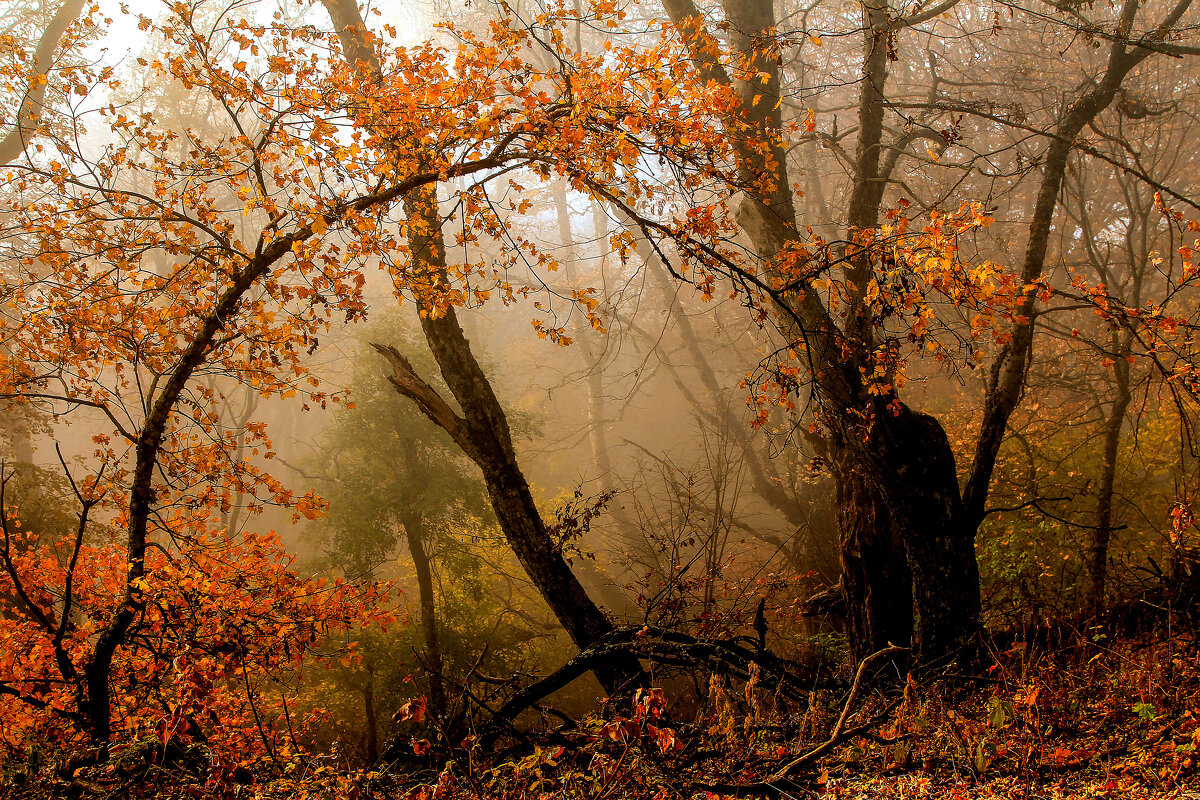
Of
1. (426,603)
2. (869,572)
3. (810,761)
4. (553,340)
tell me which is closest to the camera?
(810,761)

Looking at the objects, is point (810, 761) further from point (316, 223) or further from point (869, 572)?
point (869, 572)

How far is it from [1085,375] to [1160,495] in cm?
339

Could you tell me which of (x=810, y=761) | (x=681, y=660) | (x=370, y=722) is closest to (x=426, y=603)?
(x=370, y=722)

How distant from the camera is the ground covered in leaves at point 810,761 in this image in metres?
2.05

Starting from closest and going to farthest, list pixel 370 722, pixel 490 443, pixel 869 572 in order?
pixel 490 443
pixel 869 572
pixel 370 722

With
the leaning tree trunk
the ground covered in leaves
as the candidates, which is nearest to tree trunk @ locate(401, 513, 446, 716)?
the leaning tree trunk

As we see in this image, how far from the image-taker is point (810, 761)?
2176 mm

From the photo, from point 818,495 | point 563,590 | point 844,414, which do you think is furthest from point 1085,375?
point 563,590

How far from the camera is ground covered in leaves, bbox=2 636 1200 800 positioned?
2.05 m

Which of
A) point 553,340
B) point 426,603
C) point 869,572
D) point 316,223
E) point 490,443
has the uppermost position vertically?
point 316,223

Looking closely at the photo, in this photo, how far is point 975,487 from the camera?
5121 millimetres

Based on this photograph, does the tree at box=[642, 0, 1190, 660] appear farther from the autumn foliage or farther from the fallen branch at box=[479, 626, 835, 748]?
the fallen branch at box=[479, 626, 835, 748]

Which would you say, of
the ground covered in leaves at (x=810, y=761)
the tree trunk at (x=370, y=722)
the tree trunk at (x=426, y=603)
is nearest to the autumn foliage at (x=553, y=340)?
the ground covered in leaves at (x=810, y=761)

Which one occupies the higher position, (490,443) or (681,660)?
(490,443)
